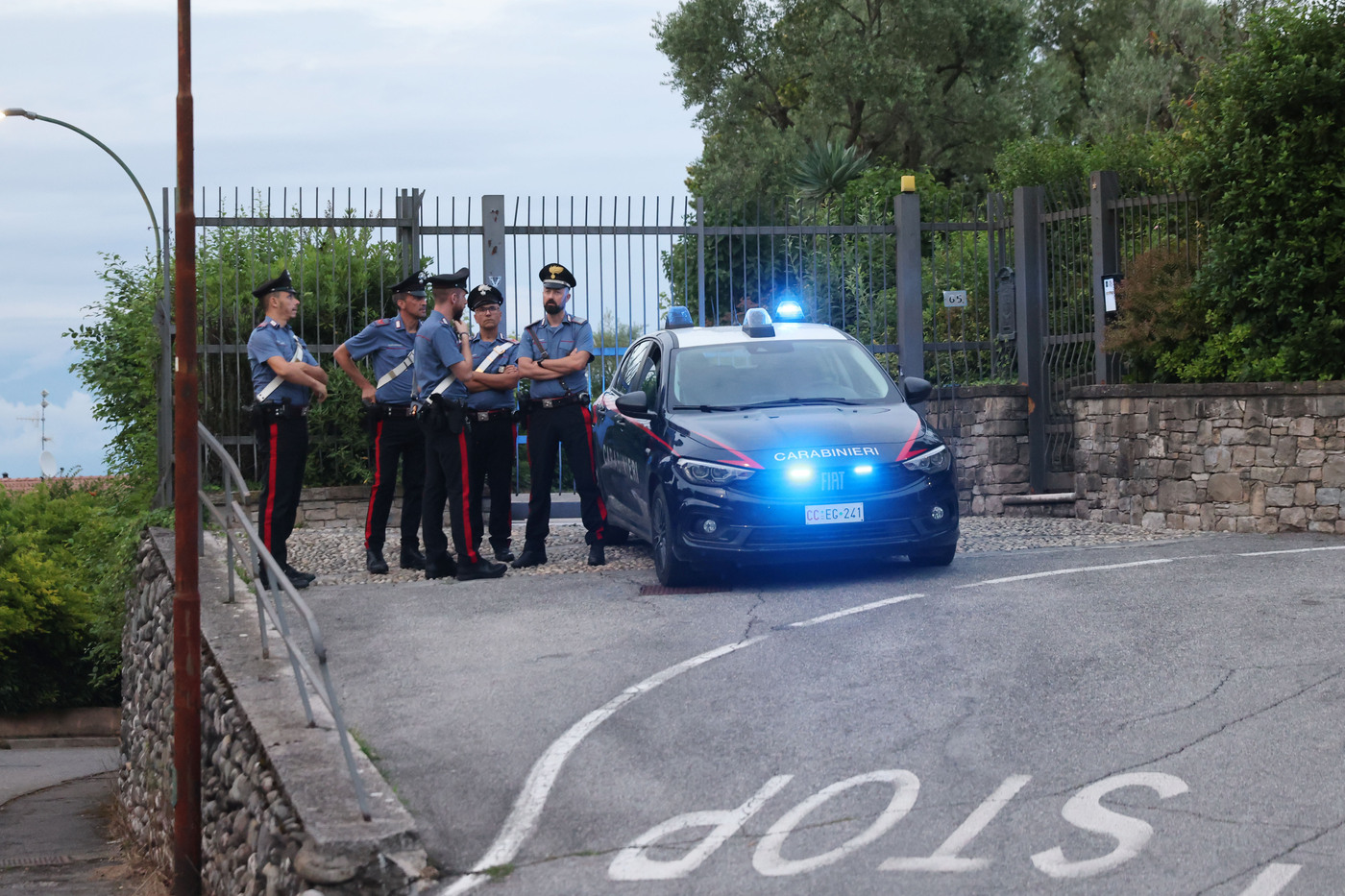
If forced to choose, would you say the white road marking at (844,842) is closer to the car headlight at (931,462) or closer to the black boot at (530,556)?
the car headlight at (931,462)

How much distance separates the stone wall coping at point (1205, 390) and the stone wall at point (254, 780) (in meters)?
8.16

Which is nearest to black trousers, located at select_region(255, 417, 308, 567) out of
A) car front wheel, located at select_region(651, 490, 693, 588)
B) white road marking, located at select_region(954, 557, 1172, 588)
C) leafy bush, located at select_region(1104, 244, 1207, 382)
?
car front wheel, located at select_region(651, 490, 693, 588)

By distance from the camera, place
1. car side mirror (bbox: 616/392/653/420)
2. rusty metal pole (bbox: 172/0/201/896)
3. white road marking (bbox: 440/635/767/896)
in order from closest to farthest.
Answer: white road marking (bbox: 440/635/767/896), rusty metal pole (bbox: 172/0/201/896), car side mirror (bbox: 616/392/653/420)

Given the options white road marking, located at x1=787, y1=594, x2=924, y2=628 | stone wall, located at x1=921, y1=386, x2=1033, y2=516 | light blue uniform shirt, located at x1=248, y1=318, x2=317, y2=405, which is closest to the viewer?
white road marking, located at x1=787, y1=594, x2=924, y2=628

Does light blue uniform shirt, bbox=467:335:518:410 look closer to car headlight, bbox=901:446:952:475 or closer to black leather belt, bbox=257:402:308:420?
black leather belt, bbox=257:402:308:420

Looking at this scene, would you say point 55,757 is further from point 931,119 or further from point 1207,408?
point 931,119

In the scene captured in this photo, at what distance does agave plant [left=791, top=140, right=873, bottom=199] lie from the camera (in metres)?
29.5

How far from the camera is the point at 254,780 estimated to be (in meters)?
6.41

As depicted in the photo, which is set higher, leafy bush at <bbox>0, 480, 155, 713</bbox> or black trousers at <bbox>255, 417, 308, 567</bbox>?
black trousers at <bbox>255, 417, 308, 567</bbox>

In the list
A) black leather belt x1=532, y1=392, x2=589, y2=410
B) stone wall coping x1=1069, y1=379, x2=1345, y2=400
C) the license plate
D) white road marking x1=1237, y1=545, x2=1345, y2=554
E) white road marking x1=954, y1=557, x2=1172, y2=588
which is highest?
stone wall coping x1=1069, y1=379, x2=1345, y2=400

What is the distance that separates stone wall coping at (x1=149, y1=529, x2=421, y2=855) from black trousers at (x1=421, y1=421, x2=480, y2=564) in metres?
1.41

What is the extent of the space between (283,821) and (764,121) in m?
35.1

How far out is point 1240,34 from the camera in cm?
1434

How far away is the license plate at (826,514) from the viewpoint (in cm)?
908
